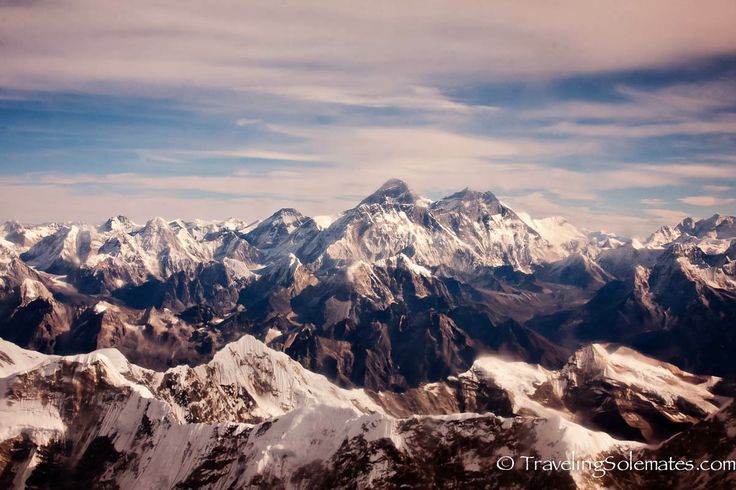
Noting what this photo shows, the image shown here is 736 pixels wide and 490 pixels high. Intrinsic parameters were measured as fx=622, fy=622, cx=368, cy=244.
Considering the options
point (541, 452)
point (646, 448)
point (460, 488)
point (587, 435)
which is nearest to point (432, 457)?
point (460, 488)

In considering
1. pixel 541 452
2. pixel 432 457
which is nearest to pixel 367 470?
pixel 432 457

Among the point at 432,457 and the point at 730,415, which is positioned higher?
the point at 730,415

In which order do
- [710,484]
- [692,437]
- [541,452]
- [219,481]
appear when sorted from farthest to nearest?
[219,481], [692,437], [541,452], [710,484]

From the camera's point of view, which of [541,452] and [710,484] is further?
[541,452]

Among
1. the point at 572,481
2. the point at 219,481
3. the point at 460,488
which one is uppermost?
the point at 572,481

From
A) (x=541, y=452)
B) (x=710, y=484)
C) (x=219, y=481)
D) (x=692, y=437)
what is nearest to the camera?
(x=710, y=484)

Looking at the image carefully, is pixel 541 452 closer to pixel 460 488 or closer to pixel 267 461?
pixel 460 488

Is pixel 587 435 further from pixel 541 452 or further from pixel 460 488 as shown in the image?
pixel 460 488
